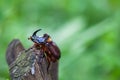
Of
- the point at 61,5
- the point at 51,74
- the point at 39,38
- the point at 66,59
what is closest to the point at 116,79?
the point at 66,59

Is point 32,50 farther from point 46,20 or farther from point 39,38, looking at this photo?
point 46,20

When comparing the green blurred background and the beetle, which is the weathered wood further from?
the green blurred background

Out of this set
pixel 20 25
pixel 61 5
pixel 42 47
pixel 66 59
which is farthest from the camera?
pixel 61 5

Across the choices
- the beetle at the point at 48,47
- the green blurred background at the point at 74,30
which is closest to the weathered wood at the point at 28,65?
the beetle at the point at 48,47

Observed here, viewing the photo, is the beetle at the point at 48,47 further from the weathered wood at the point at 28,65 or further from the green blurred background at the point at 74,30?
the green blurred background at the point at 74,30

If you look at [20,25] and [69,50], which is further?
[20,25]

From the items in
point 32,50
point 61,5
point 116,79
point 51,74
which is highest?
point 61,5

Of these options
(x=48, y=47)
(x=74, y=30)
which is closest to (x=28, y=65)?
(x=48, y=47)
